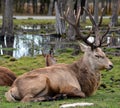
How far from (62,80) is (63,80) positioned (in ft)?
0.09

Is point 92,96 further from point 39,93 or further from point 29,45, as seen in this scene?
point 29,45

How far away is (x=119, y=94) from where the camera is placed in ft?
37.7

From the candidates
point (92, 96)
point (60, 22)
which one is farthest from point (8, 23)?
point (92, 96)

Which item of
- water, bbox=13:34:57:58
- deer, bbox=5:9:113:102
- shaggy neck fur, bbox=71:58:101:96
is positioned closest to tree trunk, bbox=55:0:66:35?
water, bbox=13:34:57:58

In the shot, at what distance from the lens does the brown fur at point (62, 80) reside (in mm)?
10352

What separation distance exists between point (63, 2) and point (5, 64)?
1631 cm

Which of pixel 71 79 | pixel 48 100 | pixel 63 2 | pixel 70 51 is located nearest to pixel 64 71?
pixel 71 79

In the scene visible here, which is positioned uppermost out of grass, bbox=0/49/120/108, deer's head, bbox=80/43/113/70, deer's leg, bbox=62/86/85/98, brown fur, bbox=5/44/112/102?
deer's head, bbox=80/43/113/70

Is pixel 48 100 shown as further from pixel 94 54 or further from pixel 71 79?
pixel 94 54

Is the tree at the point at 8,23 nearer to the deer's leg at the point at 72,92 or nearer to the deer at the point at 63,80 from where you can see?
the deer at the point at 63,80

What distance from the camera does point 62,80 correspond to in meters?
10.6

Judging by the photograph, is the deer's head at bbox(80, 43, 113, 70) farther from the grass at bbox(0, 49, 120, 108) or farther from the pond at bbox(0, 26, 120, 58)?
the pond at bbox(0, 26, 120, 58)

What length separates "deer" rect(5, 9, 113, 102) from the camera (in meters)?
10.3

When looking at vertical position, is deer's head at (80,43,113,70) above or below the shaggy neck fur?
above
